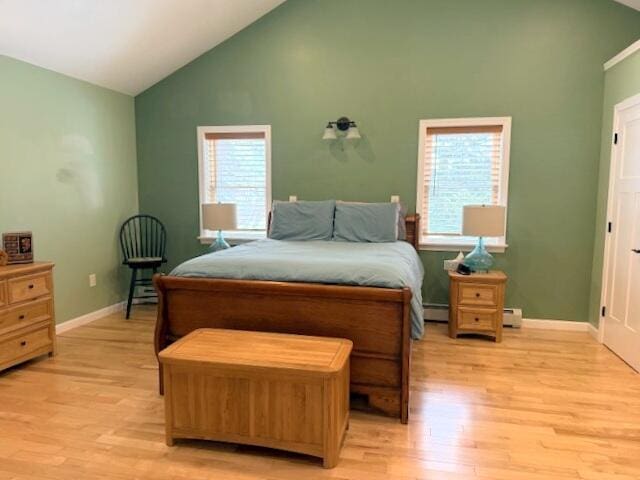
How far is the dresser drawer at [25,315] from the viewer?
2.99 meters

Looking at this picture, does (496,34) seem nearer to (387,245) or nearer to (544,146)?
(544,146)

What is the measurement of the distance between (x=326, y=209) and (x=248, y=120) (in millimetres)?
1324

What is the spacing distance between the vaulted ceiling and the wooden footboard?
2.10m

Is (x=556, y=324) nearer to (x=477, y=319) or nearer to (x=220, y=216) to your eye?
(x=477, y=319)

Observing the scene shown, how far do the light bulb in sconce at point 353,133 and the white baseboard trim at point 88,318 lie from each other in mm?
2968

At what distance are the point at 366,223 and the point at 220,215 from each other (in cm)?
140

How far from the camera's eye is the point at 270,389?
2.04 meters

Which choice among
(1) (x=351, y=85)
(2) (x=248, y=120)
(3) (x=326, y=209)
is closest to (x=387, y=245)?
(3) (x=326, y=209)

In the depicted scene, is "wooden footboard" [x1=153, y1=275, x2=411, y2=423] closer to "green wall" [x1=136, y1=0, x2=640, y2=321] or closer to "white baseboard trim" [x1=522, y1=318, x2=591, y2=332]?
"green wall" [x1=136, y1=0, x2=640, y2=321]

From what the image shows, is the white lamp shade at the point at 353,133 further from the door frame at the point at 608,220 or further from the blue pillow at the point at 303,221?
the door frame at the point at 608,220

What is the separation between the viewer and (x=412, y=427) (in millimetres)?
2373

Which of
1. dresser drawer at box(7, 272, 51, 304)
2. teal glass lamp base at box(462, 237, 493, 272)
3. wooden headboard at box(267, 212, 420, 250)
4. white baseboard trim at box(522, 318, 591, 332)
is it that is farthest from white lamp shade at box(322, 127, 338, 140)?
dresser drawer at box(7, 272, 51, 304)

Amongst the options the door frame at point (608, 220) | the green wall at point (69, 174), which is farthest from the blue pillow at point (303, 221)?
the door frame at point (608, 220)

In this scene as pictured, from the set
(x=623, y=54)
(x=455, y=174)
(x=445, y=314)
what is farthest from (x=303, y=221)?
(x=623, y=54)
